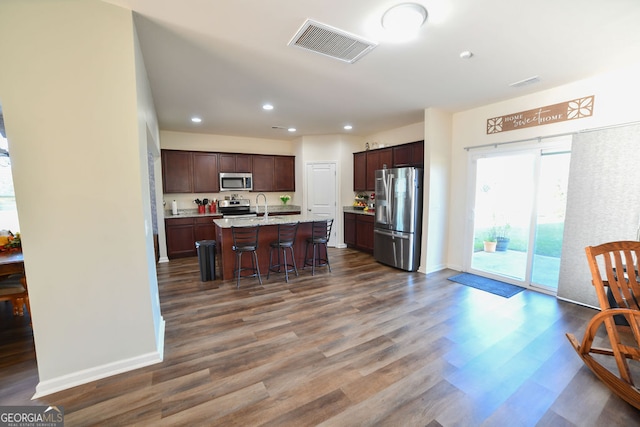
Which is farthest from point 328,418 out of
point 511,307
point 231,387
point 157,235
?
point 157,235

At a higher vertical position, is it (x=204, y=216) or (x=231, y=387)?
(x=204, y=216)

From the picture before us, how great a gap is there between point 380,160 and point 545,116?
2.81m

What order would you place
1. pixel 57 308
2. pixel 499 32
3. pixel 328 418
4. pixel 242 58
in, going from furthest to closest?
1. pixel 242 58
2. pixel 499 32
3. pixel 57 308
4. pixel 328 418

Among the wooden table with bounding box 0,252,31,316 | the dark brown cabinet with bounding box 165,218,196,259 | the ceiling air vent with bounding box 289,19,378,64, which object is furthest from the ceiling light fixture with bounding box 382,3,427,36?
the dark brown cabinet with bounding box 165,218,196,259

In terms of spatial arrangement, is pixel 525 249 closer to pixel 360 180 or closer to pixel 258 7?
pixel 360 180

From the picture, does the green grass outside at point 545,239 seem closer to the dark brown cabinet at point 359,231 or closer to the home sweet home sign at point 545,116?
the home sweet home sign at point 545,116

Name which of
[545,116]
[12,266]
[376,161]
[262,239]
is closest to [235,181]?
[262,239]

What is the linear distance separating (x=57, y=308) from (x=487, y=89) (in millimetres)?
4997

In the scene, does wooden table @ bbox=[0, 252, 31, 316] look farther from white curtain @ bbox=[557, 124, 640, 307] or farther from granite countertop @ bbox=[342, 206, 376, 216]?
white curtain @ bbox=[557, 124, 640, 307]

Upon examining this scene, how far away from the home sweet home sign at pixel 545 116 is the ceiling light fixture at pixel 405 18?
2.65 meters

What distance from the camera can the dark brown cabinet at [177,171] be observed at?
5535 millimetres

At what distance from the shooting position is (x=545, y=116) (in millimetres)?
3469

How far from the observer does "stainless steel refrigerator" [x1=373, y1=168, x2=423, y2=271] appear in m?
4.49

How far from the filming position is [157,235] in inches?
202
